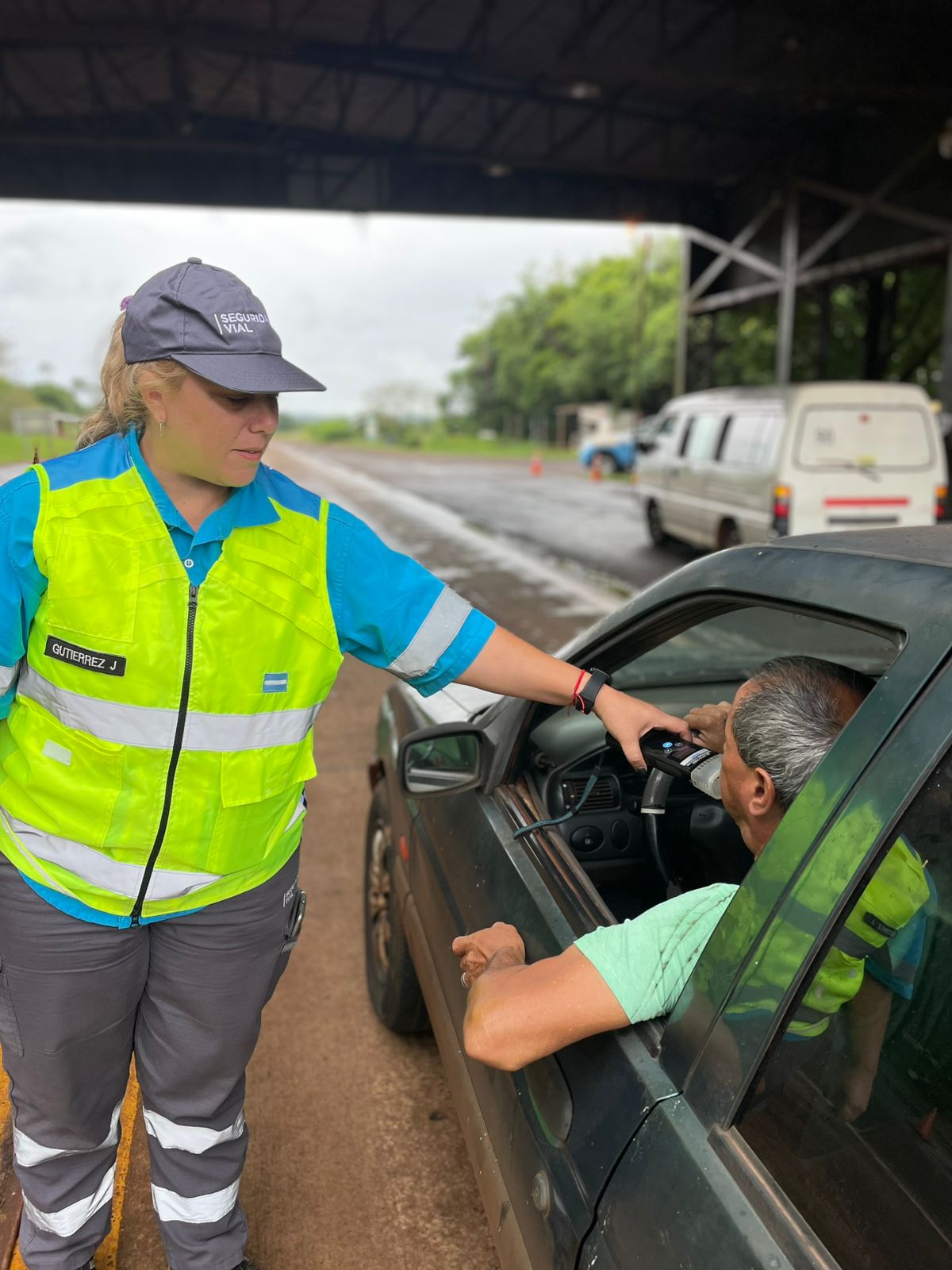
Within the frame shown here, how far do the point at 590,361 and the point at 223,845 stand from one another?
185ft

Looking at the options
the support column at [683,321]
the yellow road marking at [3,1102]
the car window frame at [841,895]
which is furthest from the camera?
the support column at [683,321]

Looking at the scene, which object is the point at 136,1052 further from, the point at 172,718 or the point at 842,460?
the point at 842,460

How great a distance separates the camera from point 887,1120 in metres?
1.22

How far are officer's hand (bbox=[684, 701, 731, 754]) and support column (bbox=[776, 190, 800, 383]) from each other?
18819 millimetres

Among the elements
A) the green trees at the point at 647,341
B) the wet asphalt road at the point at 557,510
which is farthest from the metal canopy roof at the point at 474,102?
→ the wet asphalt road at the point at 557,510

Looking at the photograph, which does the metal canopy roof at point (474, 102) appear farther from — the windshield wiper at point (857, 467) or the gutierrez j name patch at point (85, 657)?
the gutierrez j name patch at point (85, 657)

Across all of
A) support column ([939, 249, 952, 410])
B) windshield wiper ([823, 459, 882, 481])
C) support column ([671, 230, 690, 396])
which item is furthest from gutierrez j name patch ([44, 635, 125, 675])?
support column ([671, 230, 690, 396])

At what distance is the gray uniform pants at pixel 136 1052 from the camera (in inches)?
Result: 70.3

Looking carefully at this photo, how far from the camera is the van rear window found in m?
10.0

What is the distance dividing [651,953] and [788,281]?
20080mm

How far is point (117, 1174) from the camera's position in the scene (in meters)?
2.51

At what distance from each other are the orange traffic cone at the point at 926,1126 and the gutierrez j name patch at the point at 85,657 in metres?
1.27

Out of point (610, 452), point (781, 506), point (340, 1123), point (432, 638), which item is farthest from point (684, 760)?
point (610, 452)

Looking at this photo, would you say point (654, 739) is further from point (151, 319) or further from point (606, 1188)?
point (151, 319)
